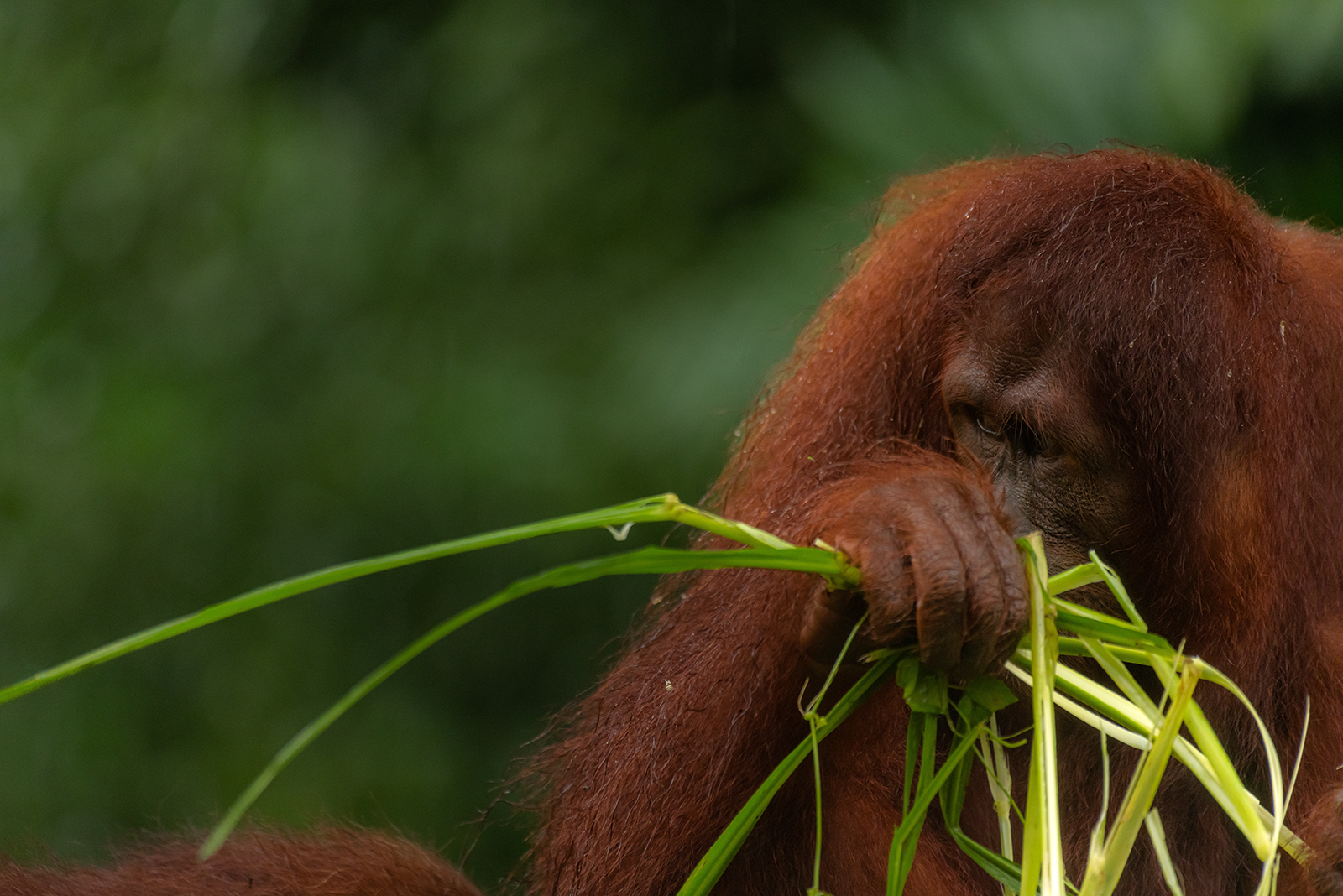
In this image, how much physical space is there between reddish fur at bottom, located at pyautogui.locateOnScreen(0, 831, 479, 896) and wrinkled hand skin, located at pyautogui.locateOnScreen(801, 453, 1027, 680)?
2.76 ft

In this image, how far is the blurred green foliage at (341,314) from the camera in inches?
121

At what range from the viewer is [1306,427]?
154 centimetres

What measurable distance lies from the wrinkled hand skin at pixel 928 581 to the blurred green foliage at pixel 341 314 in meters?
1.73

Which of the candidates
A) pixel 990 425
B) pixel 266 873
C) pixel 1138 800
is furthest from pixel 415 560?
pixel 266 873

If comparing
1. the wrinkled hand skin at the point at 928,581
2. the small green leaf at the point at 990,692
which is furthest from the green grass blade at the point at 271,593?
the small green leaf at the point at 990,692

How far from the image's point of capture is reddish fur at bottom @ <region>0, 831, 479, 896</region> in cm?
179

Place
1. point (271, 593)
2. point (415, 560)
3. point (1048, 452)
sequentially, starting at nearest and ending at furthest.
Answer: point (271, 593) < point (415, 560) < point (1048, 452)

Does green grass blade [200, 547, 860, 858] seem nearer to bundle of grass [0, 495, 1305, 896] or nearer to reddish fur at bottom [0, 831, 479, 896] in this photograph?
bundle of grass [0, 495, 1305, 896]

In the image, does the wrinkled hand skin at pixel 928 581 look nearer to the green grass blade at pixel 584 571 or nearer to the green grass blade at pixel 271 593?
the green grass blade at pixel 584 571

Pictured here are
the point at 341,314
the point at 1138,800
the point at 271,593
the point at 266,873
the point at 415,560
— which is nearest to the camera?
the point at 271,593

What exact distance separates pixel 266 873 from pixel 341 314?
169 cm

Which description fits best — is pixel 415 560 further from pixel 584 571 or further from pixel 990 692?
pixel 990 692

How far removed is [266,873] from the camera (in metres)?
1.85

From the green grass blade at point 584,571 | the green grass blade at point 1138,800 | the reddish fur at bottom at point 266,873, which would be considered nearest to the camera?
the green grass blade at point 584,571
